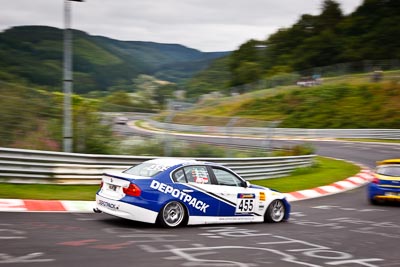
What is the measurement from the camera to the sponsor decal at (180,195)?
10073 millimetres

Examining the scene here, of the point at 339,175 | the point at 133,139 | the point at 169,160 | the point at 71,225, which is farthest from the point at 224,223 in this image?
the point at 339,175

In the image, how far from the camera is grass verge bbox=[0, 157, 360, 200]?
12992 millimetres

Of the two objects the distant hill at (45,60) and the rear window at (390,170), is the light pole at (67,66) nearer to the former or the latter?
the distant hill at (45,60)

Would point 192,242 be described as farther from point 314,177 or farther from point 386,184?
point 314,177

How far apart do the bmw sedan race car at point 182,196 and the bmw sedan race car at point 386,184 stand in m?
5.03

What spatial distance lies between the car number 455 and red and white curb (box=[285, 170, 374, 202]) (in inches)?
204

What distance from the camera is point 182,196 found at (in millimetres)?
10344

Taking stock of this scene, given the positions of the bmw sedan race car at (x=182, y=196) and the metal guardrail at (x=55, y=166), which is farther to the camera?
the metal guardrail at (x=55, y=166)

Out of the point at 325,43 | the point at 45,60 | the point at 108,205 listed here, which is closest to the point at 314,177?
the point at 108,205

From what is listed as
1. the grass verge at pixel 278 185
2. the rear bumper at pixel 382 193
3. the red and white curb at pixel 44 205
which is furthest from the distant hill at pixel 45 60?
the rear bumper at pixel 382 193

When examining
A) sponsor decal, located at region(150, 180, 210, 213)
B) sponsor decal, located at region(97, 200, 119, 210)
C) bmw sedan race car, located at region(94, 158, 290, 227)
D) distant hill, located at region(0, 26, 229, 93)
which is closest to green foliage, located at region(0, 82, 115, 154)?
distant hill, located at region(0, 26, 229, 93)

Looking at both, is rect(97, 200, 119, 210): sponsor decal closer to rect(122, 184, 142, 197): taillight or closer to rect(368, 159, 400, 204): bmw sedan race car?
rect(122, 184, 142, 197): taillight

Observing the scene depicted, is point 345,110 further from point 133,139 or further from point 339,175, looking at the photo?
point 133,139

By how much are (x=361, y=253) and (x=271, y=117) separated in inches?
2023
